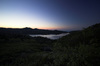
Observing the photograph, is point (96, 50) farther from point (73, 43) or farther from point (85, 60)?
point (73, 43)

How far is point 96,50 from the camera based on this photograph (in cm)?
380

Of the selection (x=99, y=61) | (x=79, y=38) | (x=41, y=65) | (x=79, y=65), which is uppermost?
(x=79, y=38)

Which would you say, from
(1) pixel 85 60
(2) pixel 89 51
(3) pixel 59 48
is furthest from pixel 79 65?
(3) pixel 59 48

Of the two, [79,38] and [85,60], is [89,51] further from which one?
[79,38]

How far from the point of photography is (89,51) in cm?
388

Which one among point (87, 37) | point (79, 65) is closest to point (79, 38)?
point (87, 37)

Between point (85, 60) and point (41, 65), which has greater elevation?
point (85, 60)

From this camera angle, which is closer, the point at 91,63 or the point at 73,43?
the point at 91,63

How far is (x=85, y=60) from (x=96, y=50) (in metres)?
0.99

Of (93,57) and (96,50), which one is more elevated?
(96,50)

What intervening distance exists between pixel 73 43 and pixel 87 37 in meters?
1.24

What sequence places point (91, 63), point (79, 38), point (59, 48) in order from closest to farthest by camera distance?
point (91, 63) < point (59, 48) < point (79, 38)

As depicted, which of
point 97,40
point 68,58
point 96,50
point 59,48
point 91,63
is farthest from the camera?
point 59,48

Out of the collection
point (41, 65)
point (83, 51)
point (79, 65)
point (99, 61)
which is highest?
point (83, 51)
